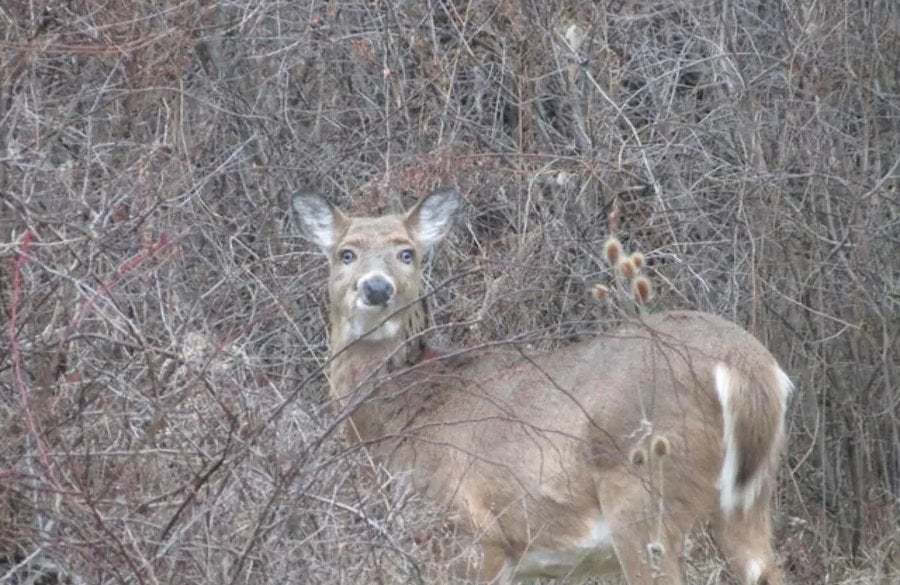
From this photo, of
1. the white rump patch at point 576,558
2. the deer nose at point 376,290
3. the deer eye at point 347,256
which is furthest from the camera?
the deer eye at point 347,256

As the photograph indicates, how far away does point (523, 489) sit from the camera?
7129mm

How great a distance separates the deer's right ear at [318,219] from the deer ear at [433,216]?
12.0 inches

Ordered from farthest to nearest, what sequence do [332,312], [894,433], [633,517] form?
[894,433]
[332,312]
[633,517]

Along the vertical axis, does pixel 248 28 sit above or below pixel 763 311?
above

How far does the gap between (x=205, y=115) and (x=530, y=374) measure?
3168mm

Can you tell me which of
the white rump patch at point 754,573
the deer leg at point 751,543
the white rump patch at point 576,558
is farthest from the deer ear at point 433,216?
the white rump patch at point 754,573

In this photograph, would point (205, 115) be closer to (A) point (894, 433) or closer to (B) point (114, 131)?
(B) point (114, 131)

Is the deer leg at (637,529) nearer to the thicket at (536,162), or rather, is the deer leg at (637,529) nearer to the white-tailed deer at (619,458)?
the white-tailed deer at (619,458)

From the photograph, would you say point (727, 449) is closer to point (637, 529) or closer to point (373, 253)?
point (637, 529)

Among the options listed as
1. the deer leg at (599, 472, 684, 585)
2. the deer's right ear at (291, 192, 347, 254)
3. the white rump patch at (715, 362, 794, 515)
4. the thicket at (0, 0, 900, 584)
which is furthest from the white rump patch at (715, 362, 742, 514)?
the deer's right ear at (291, 192, 347, 254)

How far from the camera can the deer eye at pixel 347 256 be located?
805cm

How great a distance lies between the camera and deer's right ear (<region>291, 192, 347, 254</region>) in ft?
27.2

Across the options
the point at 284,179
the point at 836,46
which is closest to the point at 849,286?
the point at 836,46

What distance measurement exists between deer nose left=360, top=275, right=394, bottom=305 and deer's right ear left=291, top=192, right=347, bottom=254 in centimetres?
56
